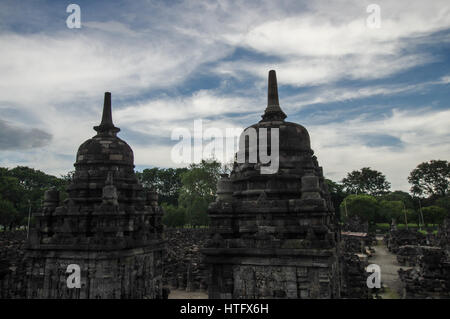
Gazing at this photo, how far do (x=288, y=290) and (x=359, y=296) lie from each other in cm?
1061

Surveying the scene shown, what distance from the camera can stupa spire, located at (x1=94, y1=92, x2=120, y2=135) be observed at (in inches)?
576

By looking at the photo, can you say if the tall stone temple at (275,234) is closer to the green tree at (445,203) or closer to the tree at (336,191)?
the green tree at (445,203)

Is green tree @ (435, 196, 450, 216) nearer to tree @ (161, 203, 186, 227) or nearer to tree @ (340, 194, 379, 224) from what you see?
tree @ (340, 194, 379, 224)

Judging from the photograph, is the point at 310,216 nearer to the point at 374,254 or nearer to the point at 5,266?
the point at 5,266

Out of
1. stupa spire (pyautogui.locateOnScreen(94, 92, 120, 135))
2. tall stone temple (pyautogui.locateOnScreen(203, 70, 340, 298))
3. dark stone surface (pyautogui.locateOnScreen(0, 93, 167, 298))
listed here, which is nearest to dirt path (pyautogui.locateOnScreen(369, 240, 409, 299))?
tall stone temple (pyautogui.locateOnScreen(203, 70, 340, 298))

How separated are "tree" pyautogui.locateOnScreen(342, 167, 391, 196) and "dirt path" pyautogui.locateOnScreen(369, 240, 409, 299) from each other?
157 ft

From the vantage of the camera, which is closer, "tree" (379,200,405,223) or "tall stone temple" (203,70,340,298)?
"tall stone temple" (203,70,340,298)

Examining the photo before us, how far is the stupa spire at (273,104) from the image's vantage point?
39.7 ft

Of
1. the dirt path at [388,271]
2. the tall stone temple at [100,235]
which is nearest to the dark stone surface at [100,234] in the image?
the tall stone temple at [100,235]

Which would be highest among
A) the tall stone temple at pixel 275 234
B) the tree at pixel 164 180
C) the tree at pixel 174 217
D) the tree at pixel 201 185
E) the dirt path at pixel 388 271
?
the tree at pixel 164 180

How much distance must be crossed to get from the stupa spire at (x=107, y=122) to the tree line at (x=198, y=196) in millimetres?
37583

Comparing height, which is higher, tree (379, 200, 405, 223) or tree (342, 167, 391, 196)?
tree (342, 167, 391, 196)

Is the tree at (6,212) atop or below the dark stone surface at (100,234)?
atop

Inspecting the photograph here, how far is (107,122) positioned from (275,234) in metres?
9.13
